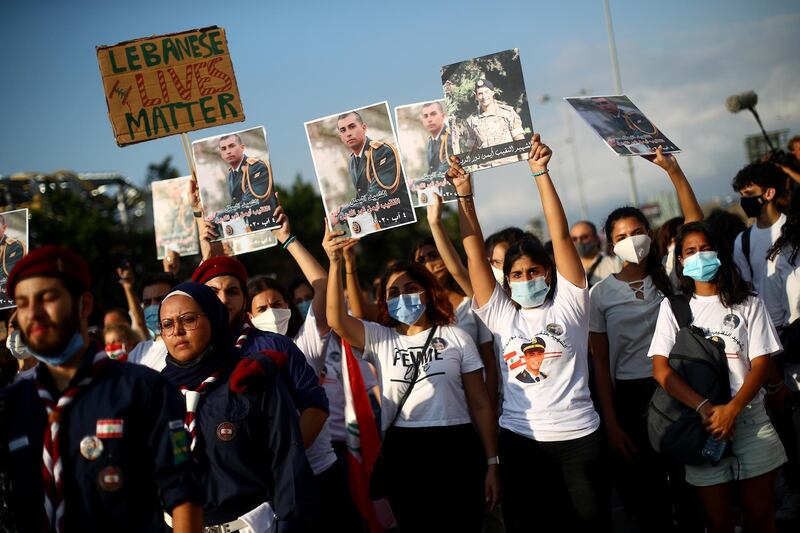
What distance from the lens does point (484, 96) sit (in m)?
Answer: 4.97

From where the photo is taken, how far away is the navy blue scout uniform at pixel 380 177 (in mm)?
Result: 5336

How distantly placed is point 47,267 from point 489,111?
3.01 m

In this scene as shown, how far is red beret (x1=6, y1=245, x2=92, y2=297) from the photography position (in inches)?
109

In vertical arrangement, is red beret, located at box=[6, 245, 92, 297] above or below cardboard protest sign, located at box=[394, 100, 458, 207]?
below

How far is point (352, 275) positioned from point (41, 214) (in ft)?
100

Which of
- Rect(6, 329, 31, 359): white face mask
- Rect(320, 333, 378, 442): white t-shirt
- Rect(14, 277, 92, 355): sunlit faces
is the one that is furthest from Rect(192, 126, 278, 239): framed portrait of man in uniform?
Rect(14, 277, 92, 355): sunlit faces

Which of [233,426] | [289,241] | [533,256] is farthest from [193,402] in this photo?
[533,256]

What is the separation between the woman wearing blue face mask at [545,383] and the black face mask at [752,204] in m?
2.01

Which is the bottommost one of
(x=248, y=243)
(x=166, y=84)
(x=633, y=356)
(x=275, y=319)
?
(x=633, y=356)

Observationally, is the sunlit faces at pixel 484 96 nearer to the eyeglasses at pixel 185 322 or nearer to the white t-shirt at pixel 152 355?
the eyeglasses at pixel 185 322

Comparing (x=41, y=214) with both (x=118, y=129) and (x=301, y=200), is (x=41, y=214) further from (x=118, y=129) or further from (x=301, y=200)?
(x=118, y=129)

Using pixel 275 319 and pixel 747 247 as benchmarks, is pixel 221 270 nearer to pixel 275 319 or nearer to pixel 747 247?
pixel 275 319

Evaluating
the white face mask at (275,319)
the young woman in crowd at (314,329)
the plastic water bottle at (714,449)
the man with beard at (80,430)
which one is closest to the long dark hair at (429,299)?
the young woman in crowd at (314,329)

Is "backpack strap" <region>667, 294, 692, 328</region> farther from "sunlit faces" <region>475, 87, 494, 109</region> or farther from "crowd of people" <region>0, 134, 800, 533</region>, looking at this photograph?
"sunlit faces" <region>475, 87, 494, 109</region>
